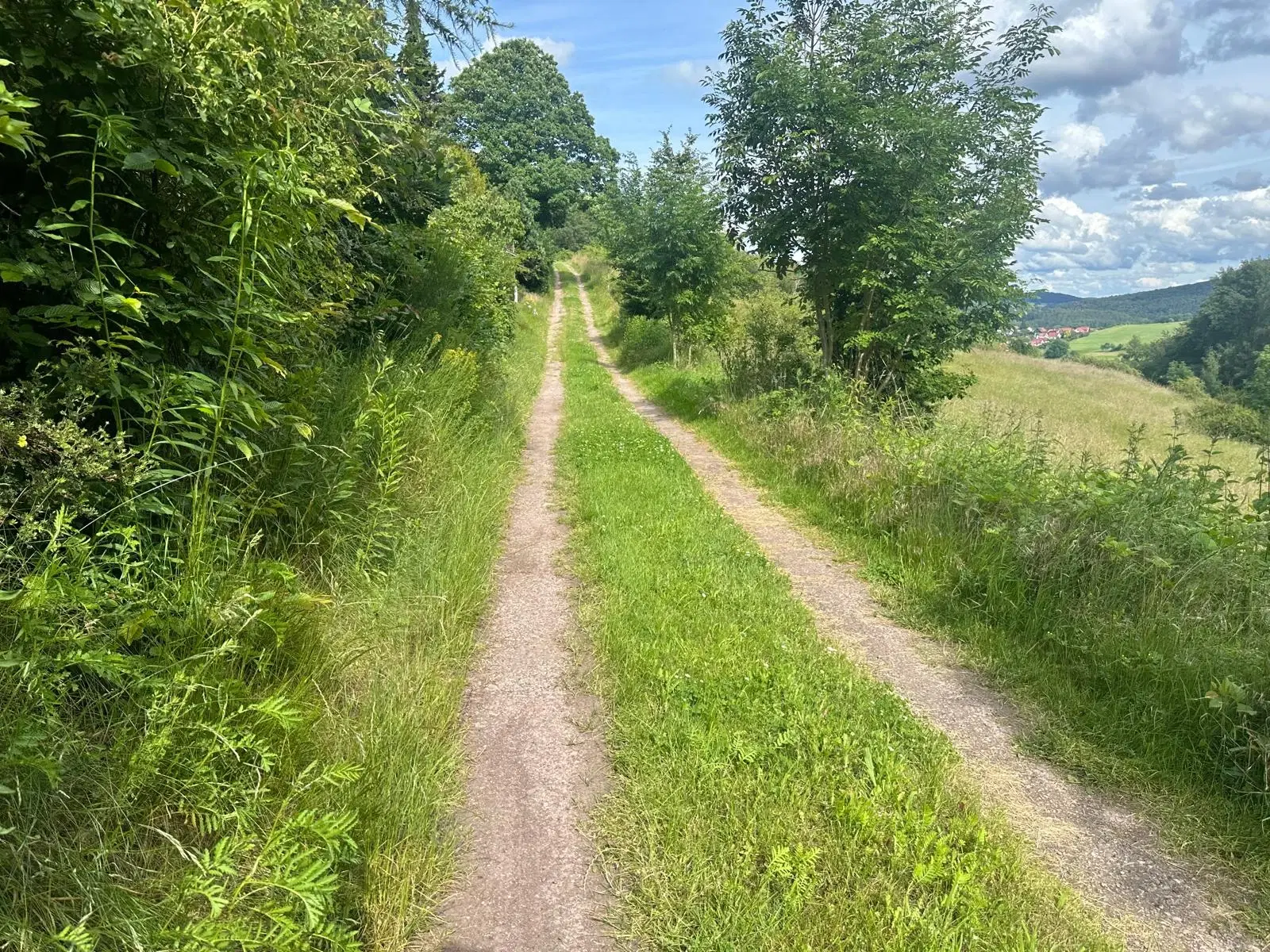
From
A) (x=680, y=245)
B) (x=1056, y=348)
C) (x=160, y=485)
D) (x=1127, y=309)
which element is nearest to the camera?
(x=160, y=485)

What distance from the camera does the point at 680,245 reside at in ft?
55.9

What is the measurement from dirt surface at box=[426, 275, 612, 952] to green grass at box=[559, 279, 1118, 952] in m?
0.15

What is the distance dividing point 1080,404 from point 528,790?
26738mm

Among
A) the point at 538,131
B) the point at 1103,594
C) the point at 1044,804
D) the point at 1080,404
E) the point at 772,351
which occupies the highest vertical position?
the point at 538,131

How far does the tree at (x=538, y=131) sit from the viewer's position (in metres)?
43.9

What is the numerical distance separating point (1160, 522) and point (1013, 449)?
2.18 m

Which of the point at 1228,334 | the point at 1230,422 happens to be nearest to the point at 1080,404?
the point at 1230,422

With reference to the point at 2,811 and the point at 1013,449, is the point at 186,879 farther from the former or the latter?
the point at 1013,449

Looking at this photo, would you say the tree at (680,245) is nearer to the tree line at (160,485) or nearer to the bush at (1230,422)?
the bush at (1230,422)

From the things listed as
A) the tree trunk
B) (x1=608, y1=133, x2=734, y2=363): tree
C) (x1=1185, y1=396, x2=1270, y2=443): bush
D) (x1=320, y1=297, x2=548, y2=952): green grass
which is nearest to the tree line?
(x1=320, y1=297, x2=548, y2=952): green grass

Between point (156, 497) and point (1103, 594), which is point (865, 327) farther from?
point (156, 497)

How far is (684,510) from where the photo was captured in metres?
6.39

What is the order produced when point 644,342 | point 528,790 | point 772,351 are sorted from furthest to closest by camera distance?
1. point 644,342
2. point 772,351
3. point 528,790

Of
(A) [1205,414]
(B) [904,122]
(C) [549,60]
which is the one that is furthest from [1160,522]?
(C) [549,60]
